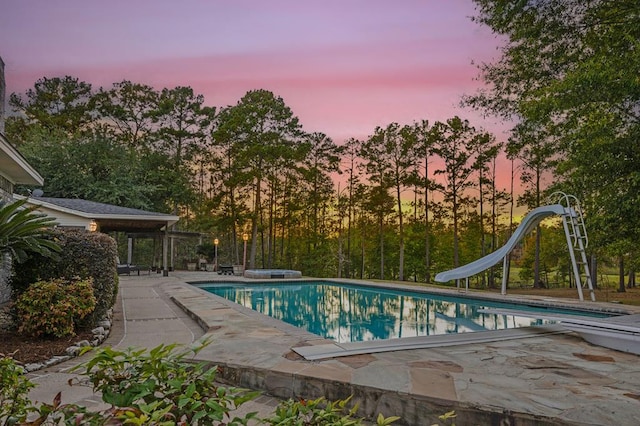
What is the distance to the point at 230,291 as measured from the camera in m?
13.8

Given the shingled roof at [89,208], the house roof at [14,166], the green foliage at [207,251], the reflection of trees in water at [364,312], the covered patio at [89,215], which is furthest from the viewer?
the green foliage at [207,251]

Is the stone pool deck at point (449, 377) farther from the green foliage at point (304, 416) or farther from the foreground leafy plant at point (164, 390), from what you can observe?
the foreground leafy plant at point (164, 390)

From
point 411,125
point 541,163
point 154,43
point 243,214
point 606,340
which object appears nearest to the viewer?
point 606,340

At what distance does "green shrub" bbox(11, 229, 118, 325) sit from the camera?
537 centimetres

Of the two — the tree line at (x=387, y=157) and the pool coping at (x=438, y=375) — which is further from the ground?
the tree line at (x=387, y=157)

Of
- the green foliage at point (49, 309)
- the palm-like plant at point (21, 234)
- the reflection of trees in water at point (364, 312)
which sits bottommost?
the reflection of trees in water at point (364, 312)

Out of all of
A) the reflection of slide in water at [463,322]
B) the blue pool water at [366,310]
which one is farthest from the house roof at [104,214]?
the reflection of slide in water at [463,322]

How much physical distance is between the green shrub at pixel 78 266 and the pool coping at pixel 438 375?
1.99 metres

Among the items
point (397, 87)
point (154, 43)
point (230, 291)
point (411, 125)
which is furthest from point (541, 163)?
point (154, 43)

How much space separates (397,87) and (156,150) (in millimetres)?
18109

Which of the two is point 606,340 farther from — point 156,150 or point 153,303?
point 156,150

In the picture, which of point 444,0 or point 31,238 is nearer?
point 31,238

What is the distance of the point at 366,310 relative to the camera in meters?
10.1

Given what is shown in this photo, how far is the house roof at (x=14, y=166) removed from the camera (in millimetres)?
6939
